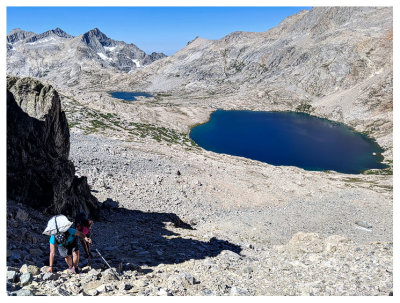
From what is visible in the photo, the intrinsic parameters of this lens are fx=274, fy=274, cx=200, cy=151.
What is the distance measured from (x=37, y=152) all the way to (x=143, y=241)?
8845mm

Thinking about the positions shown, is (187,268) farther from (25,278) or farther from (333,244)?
(333,244)

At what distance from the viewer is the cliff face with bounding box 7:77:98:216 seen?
15852mm

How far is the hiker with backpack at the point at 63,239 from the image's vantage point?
33.4 ft

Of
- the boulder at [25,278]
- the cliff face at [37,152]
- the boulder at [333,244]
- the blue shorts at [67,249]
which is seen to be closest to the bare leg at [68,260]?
the blue shorts at [67,249]

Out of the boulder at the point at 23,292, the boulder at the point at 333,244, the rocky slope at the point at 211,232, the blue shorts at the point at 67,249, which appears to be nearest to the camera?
the boulder at the point at 23,292

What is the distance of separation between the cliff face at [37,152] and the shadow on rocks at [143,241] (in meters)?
3.36

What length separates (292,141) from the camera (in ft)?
360

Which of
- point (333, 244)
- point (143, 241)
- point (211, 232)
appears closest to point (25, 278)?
point (143, 241)

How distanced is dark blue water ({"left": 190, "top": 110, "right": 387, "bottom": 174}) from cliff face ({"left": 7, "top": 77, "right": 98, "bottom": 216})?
73.1 metres

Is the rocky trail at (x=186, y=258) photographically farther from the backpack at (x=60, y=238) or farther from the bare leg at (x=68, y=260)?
the backpack at (x=60, y=238)

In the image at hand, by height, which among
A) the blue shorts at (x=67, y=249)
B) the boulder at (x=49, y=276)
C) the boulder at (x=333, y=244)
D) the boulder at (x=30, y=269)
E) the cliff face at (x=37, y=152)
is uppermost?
the cliff face at (x=37, y=152)

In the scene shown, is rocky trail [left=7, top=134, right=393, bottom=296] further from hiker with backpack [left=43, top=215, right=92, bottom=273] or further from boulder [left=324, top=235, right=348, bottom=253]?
hiker with backpack [left=43, top=215, right=92, bottom=273]

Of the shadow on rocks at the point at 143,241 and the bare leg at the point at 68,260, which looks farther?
the shadow on rocks at the point at 143,241
